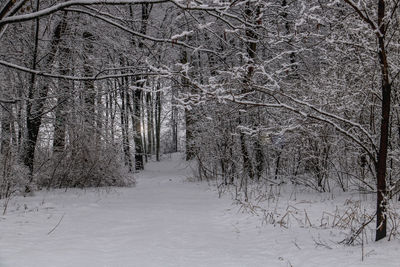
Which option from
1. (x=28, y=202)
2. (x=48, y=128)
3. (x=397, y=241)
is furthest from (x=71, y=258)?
(x=48, y=128)

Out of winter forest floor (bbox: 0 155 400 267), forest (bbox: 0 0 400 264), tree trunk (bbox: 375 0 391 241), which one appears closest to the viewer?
winter forest floor (bbox: 0 155 400 267)

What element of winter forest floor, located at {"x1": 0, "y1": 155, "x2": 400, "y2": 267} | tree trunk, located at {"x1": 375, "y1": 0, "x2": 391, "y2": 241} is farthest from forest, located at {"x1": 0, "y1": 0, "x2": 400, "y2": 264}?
tree trunk, located at {"x1": 375, "y1": 0, "x2": 391, "y2": 241}

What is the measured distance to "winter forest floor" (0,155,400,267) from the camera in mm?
2998

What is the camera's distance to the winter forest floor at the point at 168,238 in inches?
118

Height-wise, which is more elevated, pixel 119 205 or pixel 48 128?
pixel 48 128

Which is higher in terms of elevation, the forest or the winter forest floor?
the forest

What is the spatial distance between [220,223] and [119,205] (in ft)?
7.64

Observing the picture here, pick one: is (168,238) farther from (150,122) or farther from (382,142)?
(150,122)

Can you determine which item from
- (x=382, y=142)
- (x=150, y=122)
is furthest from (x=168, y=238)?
(x=150, y=122)

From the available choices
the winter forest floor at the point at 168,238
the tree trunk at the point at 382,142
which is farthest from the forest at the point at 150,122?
the tree trunk at the point at 382,142

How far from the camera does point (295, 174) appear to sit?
27.2 ft

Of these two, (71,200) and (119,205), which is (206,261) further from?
(71,200)

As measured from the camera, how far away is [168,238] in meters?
3.90

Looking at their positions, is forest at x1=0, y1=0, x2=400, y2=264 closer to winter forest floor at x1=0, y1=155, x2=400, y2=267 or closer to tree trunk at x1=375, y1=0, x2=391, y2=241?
winter forest floor at x1=0, y1=155, x2=400, y2=267
